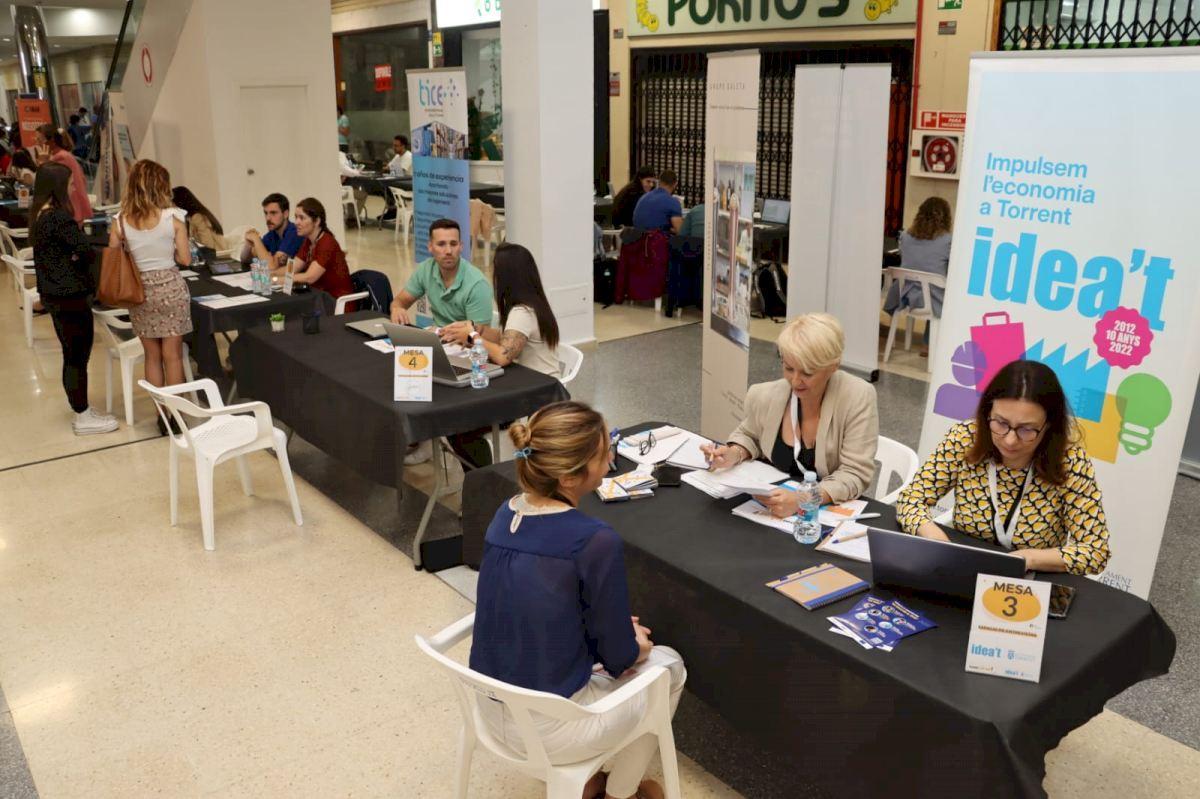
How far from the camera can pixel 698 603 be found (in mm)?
2469

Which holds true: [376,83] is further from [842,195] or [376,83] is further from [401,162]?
[842,195]

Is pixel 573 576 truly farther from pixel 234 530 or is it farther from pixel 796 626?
pixel 234 530

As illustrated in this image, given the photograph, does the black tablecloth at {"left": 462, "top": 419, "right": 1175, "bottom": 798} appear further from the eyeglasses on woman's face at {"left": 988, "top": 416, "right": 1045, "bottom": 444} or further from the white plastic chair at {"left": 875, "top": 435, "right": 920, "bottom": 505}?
the white plastic chair at {"left": 875, "top": 435, "right": 920, "bottom": 505}

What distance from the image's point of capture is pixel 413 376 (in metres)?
4.02

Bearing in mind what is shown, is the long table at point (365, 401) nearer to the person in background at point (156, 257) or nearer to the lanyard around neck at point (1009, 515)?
the person in background at point (156, 257)

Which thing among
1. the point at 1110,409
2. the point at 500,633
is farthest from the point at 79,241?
the point at 1110,409

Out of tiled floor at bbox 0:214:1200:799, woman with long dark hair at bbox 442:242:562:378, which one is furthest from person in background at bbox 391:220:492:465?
tiled floor at bbox 0:214:1200:799

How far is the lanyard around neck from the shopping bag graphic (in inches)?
40.7

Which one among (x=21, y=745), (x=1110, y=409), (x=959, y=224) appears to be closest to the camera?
(x=21, y=745)

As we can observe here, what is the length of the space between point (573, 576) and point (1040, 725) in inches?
38.9

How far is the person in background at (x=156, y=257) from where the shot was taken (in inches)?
209

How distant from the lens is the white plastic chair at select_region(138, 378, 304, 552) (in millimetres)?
4168

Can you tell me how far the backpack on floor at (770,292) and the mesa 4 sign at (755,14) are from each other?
2.74 m

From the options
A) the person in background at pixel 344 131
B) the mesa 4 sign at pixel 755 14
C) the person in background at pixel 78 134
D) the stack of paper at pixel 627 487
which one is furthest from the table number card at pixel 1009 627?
the person in background at pixel 78 134
